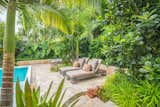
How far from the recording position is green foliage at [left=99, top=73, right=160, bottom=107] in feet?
16.9

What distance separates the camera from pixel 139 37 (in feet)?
16.6

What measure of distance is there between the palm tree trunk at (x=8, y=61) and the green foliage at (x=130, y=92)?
2.84 meters

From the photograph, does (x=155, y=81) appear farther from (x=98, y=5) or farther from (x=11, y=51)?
(x=11, y=51)

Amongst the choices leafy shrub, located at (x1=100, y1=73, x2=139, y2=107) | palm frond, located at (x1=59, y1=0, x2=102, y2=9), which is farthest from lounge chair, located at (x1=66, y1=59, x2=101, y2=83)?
palm frond, located at (x1=59, y1=0, x2=102, y2=9)

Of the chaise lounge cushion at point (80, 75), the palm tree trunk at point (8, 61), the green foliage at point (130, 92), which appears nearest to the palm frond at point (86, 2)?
the palm tree trunk at point (8, 61)

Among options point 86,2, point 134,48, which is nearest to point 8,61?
Result: point 86,2

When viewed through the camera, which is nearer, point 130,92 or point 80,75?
point 130,92

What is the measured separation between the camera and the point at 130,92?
5781 millimetres

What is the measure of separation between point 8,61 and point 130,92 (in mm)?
3143

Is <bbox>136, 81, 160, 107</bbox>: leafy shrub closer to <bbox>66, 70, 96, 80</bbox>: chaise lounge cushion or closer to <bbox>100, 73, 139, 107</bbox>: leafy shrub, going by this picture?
<bbox>100, 73, 139, 107</bbox>: leafy shrub

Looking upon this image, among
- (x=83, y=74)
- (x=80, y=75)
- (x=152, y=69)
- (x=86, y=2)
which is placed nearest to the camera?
(x=152, y=69)

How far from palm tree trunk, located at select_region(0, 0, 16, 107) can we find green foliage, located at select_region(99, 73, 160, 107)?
2842 mm

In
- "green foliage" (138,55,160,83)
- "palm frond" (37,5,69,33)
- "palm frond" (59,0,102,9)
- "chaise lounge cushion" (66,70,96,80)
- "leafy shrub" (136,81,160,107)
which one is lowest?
"chaise lounge cushion" (66,70,96,80)

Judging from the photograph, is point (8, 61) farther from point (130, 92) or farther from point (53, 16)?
point (130, 92)
